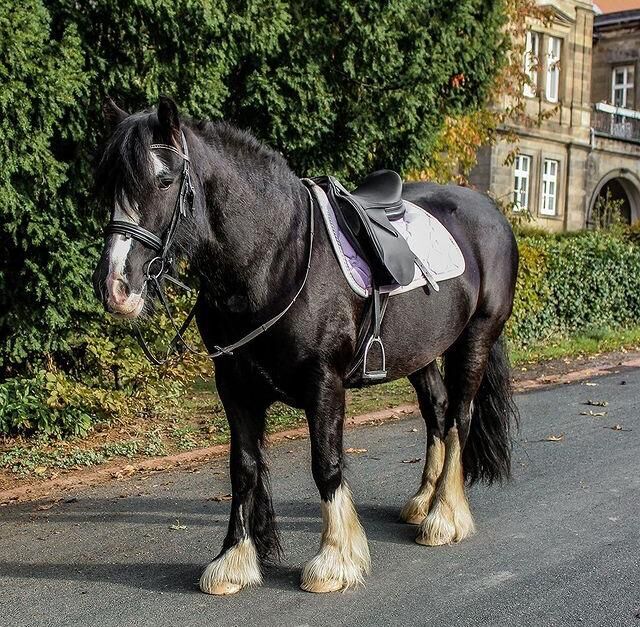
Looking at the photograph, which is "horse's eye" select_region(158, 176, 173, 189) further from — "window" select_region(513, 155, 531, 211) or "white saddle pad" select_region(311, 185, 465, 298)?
"window" select_region(513, 155, 531, 211)

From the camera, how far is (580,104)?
3100 cm

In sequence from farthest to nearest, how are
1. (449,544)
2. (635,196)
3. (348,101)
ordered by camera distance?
(635,196) → (348,101) → (449,544)

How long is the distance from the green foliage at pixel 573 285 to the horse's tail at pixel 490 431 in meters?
8.13

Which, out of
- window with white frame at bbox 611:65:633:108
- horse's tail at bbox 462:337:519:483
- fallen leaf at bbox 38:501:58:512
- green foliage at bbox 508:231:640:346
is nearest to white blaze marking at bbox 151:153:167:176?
horse's tail at bbox 462:337:519:483

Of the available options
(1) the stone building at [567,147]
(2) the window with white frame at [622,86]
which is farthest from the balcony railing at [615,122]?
(2) the window with white frame at [622,86]

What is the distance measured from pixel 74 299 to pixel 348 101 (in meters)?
3.30

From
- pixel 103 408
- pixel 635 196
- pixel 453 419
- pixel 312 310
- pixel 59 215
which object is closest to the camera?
pixel 312 310

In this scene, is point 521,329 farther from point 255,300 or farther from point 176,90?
point 255,300

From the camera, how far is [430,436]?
226 inches

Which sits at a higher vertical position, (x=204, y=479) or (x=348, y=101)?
(x=348, y=101)

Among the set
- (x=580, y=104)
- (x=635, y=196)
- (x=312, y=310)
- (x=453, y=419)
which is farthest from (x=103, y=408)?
(x=635, y=196)

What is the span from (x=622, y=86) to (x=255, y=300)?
38.1m

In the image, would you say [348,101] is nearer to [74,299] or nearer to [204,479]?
[74,299]

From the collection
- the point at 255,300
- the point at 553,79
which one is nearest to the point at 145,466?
the point at 255,300
